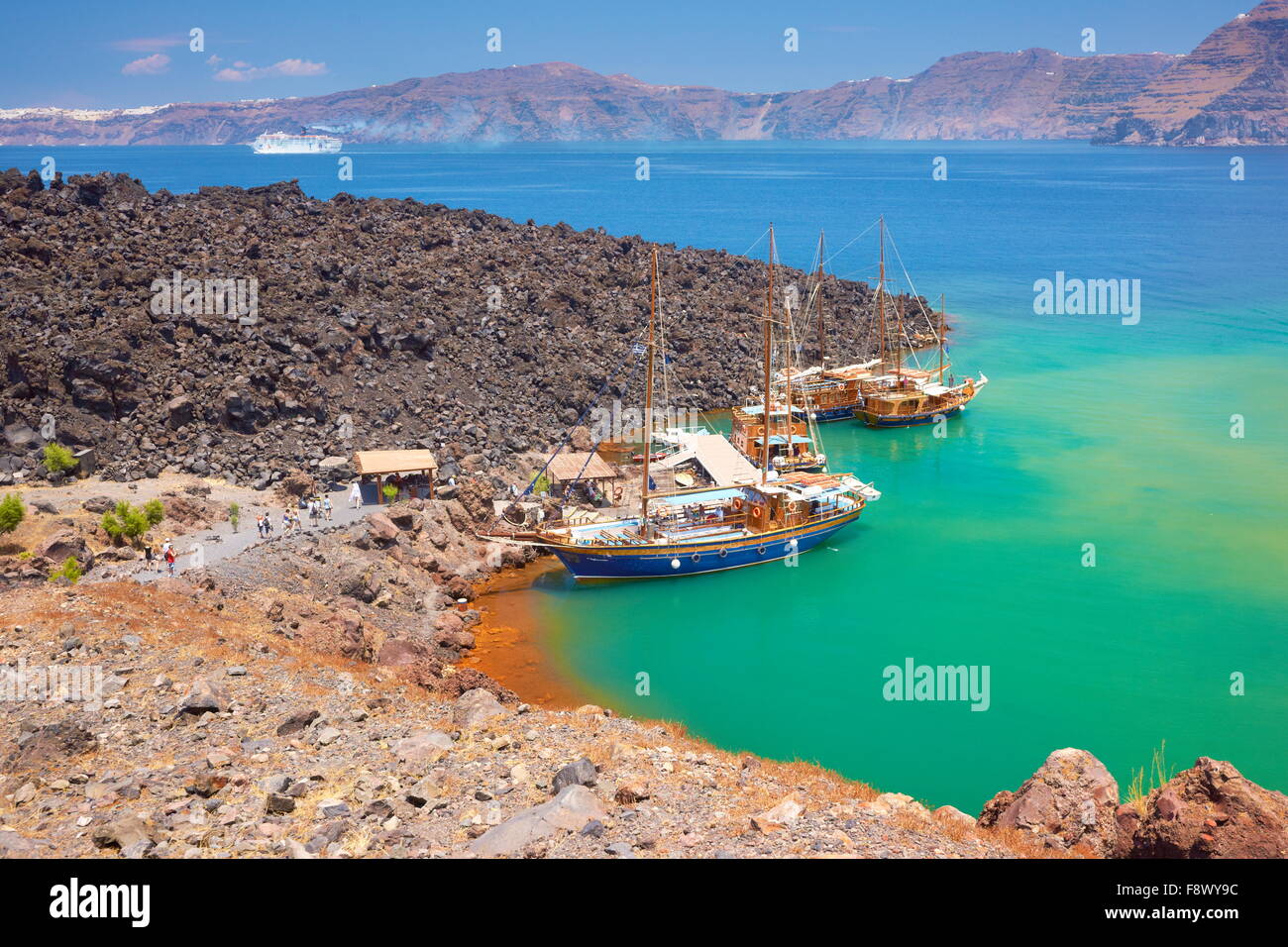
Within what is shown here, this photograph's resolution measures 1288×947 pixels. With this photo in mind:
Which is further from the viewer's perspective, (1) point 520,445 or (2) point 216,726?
(1) point 520,445

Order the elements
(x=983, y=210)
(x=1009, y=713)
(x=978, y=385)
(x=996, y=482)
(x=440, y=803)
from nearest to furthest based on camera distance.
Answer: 1. (x=440, y=803)
2. (x=1009, y=713)
3. (x=996, y=482)
4. (x=978, y=385)
5. (x=983, y=210)

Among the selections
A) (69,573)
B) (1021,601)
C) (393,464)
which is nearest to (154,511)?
(69,573)

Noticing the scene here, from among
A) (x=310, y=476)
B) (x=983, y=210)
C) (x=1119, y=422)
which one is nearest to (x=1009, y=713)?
(x=310, y=476)

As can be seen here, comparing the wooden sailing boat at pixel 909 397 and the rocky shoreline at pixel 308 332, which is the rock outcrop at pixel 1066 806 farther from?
the wooden sailing boat at pixel 909 397

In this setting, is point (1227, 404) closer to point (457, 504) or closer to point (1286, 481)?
point (1286, 481)

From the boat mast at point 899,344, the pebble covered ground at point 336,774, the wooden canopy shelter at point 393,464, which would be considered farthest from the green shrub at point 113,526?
the boat mast at point 899,344

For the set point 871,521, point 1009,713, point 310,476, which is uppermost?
point 310,476
